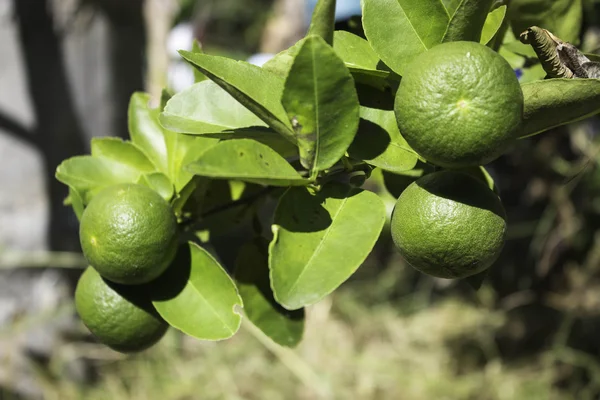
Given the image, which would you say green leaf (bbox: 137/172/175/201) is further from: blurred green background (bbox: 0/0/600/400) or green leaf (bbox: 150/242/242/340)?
blurred green background (bbox: 0/0/600/400)

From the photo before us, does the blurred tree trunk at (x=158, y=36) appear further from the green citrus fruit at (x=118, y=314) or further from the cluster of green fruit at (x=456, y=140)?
the cluster of green fruit at (x=456, y=140)

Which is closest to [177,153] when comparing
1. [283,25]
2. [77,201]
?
[77,201]

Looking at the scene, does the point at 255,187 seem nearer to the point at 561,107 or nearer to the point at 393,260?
the point at 561,107

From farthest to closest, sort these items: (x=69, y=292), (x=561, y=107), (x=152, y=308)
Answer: (x=69, y=292) < (x=152, y=308) < (x=561, y=107)

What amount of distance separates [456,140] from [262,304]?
0.29 meters

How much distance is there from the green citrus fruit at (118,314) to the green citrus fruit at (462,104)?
Answer: 1.06ft

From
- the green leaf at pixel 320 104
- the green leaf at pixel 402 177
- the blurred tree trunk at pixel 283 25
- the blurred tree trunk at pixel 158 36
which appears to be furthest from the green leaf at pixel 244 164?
the blurred tree trunk at pixel 283 25

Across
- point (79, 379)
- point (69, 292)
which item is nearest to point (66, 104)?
point (69, 292)

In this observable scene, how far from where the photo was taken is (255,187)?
65cm

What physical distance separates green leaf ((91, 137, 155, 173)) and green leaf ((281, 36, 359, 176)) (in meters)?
0.25

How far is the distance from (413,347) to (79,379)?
118 cm

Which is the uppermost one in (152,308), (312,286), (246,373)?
(312,286)

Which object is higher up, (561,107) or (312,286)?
(561,107)

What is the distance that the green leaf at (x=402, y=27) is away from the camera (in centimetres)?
48
